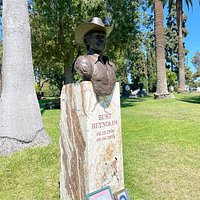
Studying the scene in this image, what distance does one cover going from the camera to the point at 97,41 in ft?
11.3

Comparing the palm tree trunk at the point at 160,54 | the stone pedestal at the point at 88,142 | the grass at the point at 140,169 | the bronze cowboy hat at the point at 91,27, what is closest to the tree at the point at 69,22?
the palm tree trunk at the point at 160,54

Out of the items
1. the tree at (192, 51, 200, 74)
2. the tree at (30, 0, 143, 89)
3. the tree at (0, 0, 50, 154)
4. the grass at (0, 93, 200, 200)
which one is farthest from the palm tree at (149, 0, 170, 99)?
the tree at (192, 51, 200, 74)

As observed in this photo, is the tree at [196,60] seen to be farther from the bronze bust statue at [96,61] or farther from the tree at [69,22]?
the bronze bust statue at [96,61]

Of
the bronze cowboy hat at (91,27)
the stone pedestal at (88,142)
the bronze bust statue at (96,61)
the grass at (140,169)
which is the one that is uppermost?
the bronze cowboy hat at (91,27)

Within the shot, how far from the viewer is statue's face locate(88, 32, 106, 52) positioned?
342cm

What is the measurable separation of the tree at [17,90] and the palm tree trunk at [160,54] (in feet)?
40.1

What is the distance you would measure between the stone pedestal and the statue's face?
0.57m

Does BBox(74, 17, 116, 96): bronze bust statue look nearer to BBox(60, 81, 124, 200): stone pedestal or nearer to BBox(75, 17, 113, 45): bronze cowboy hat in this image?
BBox(75, 17, 113, 45): bronze cowboy hat

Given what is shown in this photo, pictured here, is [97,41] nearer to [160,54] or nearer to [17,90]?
[17,90]

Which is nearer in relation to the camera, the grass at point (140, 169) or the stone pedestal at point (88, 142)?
the stone pedestal at point (88, 142)

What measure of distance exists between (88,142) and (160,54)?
15.1 meters

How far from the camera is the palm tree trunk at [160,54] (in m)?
16.7

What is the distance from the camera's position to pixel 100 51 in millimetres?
3514

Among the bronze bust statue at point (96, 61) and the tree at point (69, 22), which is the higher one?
the tree at point (69, 22)
